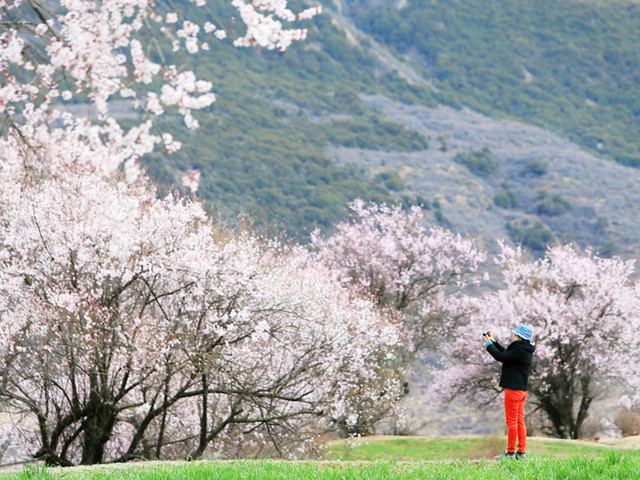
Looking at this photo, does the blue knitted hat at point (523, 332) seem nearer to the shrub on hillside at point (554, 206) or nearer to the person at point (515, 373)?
the person at point (515, 373)

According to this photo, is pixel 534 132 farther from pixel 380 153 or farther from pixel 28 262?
pixel 28 262

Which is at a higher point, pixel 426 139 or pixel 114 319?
pixel 426 139

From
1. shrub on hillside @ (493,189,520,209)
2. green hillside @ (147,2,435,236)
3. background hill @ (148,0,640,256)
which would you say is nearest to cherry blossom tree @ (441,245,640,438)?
background hill @ (148,0,640,256)

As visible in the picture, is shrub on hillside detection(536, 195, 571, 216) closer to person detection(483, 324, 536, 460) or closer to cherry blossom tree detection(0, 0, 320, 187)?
person detection(483, 324, 536, 460)

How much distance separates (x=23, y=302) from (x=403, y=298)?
23.4 metres

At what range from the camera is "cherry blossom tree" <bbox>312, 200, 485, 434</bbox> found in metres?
35.8

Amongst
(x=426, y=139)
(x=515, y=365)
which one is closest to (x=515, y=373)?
(x=515, y=365)

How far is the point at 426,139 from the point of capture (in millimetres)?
156500

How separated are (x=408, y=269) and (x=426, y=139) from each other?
12315 cm

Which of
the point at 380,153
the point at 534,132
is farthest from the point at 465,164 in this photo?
the point at 534,132

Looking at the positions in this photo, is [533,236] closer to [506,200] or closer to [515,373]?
[506,200]

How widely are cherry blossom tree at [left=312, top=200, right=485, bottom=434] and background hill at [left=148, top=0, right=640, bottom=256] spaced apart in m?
50.0

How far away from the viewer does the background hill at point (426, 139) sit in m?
118

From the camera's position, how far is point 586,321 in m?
30.5
